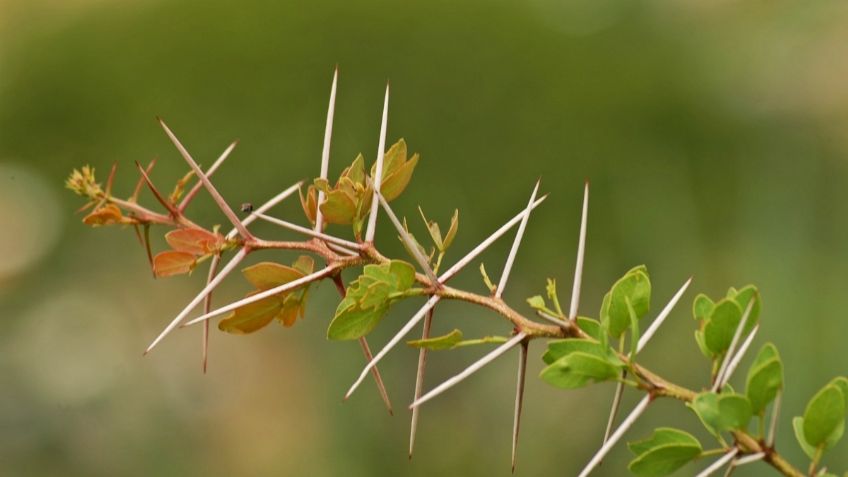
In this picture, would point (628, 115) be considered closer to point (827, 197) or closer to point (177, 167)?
point (827, 197)

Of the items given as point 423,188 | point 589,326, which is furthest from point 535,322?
point 423,188

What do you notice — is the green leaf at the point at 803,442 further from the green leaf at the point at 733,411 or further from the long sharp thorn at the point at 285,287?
the long sharp thorn at the point at 285,287

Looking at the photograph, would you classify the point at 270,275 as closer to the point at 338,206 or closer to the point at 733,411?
the point at 338,206

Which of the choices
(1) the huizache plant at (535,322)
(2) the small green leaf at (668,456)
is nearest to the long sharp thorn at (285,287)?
(1) the huizache plant at (535,322)

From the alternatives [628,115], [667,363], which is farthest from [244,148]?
[667,363]

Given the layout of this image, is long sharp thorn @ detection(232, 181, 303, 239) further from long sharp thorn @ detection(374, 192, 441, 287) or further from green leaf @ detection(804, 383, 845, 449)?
green leaf @ detection(804, 383, 845, 449)

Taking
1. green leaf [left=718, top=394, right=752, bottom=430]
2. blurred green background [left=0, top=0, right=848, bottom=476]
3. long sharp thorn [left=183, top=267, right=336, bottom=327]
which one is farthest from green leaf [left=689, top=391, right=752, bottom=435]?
blurred green background [left=0, top=0, right=848, bottom=476]
